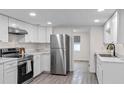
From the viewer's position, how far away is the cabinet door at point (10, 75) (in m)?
3.04

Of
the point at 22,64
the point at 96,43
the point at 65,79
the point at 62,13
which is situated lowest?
the point at 65,79

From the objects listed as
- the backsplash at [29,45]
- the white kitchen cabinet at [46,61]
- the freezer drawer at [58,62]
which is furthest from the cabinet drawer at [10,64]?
the white kitchen cabinet at [46,61]

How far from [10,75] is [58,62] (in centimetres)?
242

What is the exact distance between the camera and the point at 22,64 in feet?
12.4

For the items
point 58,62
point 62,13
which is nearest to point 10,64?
point 62,13

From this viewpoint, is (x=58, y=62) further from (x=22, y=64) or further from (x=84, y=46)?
(x=84, y=46)

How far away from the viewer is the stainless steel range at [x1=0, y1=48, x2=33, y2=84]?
3.65 meters

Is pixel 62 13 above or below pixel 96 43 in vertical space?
above

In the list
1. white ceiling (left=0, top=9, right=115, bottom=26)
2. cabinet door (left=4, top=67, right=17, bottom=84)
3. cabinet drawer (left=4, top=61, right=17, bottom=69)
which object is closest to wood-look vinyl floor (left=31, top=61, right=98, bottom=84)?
cabinet door (left=4, top=67, right=17, bottom=84)

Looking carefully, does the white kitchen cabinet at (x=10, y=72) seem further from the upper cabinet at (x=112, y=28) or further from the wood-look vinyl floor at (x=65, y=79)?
the upper cabinet at (x=112, y=28)

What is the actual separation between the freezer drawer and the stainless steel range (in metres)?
1.18
